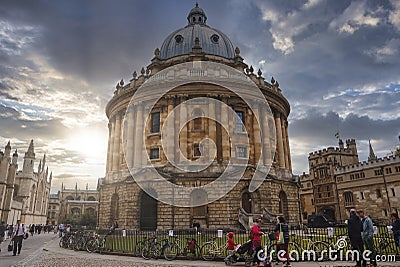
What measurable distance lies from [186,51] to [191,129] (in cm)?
1198

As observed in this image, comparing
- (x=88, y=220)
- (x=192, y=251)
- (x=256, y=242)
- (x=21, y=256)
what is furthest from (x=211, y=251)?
(x=88, y=220)

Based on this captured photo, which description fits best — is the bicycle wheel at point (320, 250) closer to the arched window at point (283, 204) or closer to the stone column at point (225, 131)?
the stone column at point (225, 131)

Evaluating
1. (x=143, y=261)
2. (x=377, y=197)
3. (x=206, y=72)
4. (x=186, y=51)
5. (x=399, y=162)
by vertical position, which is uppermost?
(x=186, y=51)

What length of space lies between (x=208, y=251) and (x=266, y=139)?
21.2m

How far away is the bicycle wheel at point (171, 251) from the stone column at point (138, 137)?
60.6ft

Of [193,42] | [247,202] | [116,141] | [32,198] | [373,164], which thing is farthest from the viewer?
[32,198]

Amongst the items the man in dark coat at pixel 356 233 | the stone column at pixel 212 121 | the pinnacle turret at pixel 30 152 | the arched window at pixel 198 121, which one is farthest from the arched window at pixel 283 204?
the pinnacle turret at pixel 30 152

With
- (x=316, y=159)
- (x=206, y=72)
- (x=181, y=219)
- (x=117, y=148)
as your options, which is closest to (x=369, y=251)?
(x=181, y=219)

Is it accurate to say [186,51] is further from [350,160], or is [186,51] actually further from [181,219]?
[350,160]

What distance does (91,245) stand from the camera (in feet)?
55.2

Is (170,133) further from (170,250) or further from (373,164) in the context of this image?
(373,164)

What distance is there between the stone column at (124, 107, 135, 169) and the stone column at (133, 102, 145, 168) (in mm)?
710

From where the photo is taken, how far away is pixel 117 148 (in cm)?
3556

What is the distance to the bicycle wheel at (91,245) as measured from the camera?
1655cm
